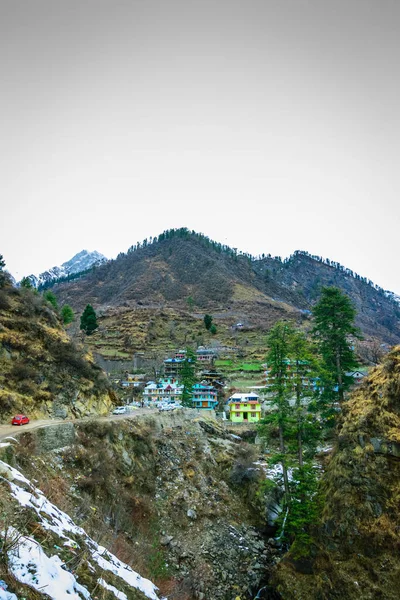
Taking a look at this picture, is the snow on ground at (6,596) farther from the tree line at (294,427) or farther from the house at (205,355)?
the house at (205,355)

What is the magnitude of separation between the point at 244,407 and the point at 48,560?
46.2m

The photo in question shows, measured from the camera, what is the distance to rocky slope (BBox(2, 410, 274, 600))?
15.7 meters

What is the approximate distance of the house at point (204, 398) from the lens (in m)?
56.1

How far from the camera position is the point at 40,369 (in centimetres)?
2505

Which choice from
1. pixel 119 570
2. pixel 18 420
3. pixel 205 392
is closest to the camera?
pixel 119 570

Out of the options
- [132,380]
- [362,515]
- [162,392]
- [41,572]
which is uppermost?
[41,572]

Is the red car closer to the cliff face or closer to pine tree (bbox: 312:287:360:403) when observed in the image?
the cliff face

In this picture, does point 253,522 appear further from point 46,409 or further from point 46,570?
point 46,570

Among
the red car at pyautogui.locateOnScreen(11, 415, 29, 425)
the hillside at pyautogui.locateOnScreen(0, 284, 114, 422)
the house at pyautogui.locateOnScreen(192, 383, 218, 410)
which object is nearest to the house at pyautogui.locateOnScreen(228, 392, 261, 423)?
the house at pyautogui.locateOnScreen(192, 383, 218, 410)

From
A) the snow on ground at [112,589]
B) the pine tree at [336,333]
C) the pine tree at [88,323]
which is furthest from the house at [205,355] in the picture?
the snow on ground at [112,589]

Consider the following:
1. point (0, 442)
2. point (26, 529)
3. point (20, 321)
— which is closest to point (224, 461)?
point (0, 442)

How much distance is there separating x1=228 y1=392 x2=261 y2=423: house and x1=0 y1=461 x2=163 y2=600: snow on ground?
41238 millimetres

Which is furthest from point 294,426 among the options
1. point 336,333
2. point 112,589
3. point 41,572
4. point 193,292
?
point 193,292

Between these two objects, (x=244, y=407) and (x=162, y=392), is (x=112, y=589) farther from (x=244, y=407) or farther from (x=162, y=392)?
(x=162, y=392)
